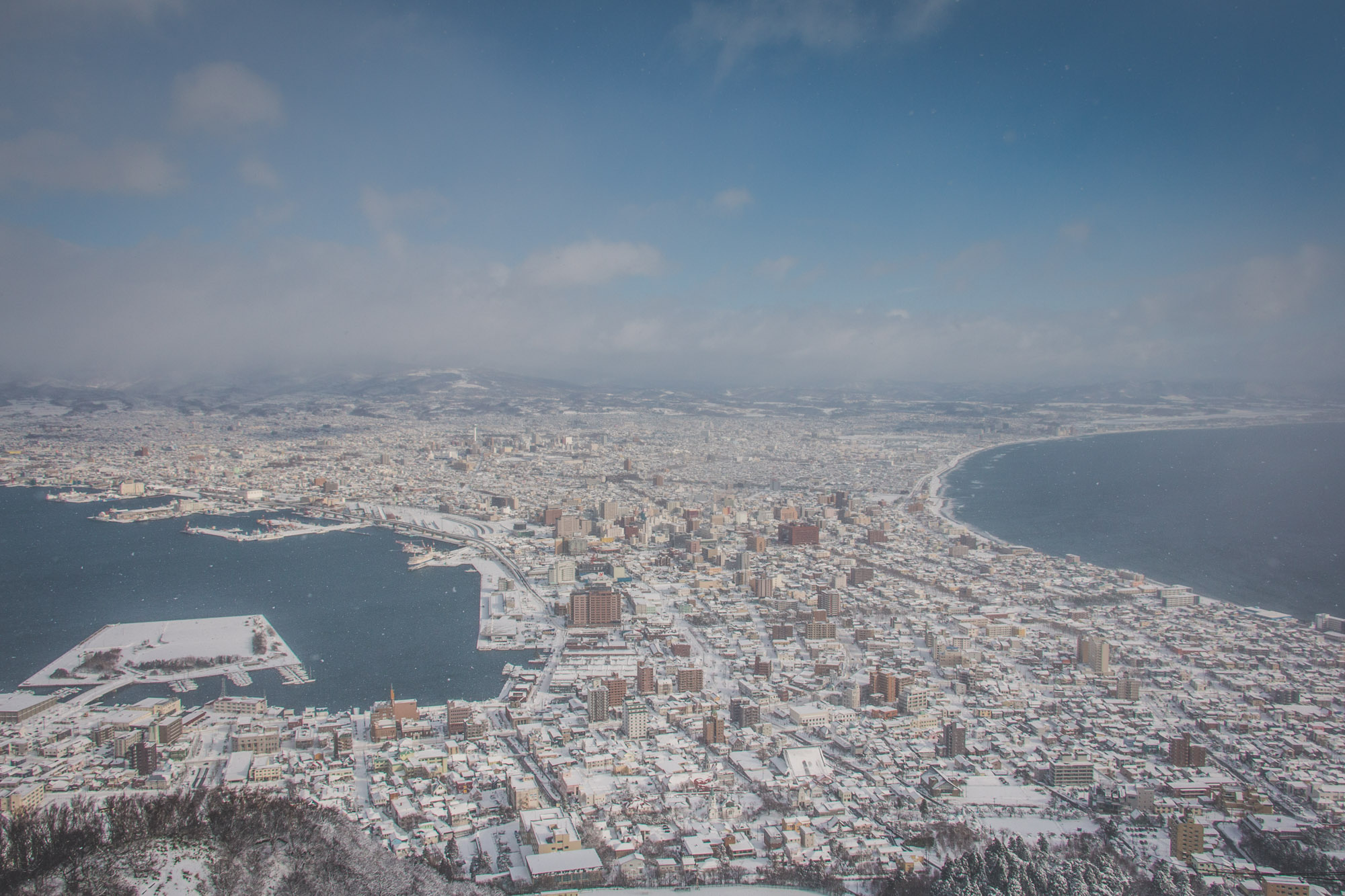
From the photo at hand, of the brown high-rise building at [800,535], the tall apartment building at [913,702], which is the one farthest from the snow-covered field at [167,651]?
the brown high-rise building at [800,535]

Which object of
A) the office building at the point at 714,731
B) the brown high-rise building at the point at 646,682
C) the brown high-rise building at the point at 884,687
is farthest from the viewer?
the brown high-rise building at the point at 646,682

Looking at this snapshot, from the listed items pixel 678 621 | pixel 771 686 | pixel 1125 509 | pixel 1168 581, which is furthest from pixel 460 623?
pixel 1125 509

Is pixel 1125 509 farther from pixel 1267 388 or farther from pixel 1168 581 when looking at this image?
pixel 1267 388

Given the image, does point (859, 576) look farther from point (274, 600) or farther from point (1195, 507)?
point (1195, 507)

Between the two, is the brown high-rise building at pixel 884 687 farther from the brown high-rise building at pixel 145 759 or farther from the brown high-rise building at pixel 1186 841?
the brown high-rise building at pixel 145 759

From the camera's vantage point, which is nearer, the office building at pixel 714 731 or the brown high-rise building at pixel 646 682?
the office building at pixel 714 731

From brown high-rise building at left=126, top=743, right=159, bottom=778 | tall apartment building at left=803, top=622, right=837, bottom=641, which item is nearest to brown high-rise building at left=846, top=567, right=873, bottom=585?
tall apartment building at left=803, top=622, right=837, bottom=641
